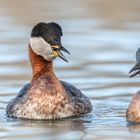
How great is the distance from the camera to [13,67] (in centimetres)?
2248

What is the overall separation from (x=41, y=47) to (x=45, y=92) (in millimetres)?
734

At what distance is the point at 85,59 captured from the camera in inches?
917

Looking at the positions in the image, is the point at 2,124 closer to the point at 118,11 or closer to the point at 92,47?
the point at 92,47

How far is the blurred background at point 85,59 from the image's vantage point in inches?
683

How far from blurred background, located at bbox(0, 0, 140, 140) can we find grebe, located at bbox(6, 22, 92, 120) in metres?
0.28

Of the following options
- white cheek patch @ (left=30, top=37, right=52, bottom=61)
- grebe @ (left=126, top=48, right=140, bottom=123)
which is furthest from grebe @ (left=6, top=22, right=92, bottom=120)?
grebe @ (left=126, top=48, right=140, bottom=123)

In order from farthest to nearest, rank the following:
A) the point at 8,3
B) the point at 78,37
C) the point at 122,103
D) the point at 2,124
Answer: the point at 8,3 → the point at 78,37 → the point at 122,103 → the point at 2,124

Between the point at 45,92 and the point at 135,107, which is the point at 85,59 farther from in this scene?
the point at 135,107

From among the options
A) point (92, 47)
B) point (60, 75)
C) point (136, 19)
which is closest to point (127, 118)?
point (60, 75)

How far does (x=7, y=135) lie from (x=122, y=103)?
3.18 metres

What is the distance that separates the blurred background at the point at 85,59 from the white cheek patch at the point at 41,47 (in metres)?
1.16

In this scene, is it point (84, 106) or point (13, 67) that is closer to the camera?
point (84, 106)

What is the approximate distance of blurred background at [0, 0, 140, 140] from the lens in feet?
57.0

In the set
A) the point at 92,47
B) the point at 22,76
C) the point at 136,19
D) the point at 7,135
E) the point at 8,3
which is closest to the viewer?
the point at 7,135
